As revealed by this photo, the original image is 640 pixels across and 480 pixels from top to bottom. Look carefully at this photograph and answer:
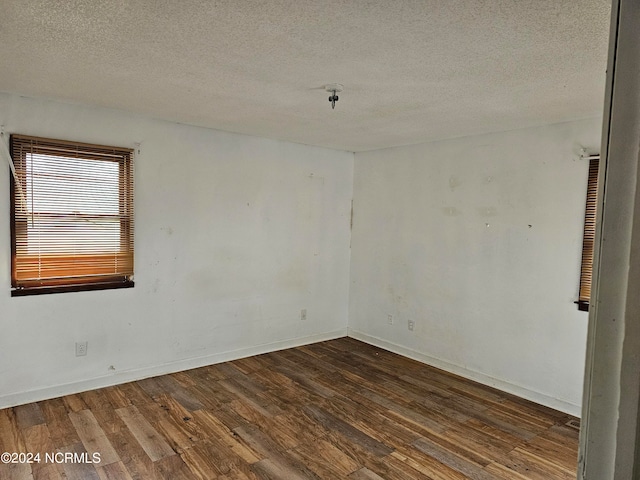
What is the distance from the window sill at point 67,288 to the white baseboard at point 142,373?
0.74 metres

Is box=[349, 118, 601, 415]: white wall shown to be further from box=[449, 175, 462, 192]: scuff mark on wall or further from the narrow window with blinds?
the narrow window with blinds

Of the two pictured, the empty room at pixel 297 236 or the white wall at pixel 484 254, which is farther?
the white wall at pixel 484 254

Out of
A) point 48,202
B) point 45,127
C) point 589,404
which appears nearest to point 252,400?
point 48,202

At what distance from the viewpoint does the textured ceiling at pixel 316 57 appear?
173 cm

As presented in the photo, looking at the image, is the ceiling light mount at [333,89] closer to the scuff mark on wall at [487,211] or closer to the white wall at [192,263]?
the white wall at [192,263]

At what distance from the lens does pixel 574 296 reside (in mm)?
3375

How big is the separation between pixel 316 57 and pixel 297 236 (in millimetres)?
2780

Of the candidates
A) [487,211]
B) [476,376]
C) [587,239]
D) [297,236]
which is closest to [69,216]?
[297,236]

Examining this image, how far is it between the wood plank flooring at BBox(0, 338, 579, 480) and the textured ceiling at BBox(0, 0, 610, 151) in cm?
229

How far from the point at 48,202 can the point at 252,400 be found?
2.19 meters

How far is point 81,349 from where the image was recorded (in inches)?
137

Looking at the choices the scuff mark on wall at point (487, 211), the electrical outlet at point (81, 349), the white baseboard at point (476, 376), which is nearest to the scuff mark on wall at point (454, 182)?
the scuff mark on wall at point (487, 211)

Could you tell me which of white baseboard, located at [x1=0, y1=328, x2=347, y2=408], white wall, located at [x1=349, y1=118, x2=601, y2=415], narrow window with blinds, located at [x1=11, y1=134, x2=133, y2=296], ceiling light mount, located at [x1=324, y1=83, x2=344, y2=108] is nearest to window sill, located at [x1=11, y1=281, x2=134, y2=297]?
narrow window with blinds, located at [x1=11, y1=134, x2=133, y2=296]

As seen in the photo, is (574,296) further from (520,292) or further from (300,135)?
(300,135)
